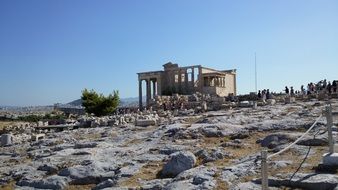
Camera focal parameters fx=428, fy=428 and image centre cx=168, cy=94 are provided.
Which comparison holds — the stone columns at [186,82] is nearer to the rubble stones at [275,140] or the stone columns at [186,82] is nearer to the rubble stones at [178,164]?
the rubble stones at [275,140]

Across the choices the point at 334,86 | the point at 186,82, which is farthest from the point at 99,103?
the point at 334,86

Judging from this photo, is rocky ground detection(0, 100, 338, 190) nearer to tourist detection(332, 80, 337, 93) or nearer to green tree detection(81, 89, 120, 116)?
tourist detection(332, 80, 337, 93)

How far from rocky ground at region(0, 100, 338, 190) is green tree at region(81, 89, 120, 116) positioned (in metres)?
34.7

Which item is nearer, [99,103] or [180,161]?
[180,161]

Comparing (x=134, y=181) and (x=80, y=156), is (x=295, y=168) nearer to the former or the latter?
(x=134, y=181)

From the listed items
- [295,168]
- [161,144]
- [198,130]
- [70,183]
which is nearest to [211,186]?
[295,168]

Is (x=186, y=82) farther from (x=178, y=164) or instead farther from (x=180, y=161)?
(x=178, y=164)

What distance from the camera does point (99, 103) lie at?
2199 inches

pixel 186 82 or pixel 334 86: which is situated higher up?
pixel 186 82

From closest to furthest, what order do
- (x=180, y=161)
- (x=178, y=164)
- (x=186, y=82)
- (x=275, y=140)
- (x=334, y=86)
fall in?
1. (x=178, y=164)
2. (x=180, y=161)
3. (x=275, y=140)
4. (x=334, y=86)
5. (x=186, y=82)

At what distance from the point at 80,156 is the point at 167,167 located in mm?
5037

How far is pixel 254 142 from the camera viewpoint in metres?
15.6

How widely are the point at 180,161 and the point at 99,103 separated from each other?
145 feet

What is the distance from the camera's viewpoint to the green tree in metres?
55.7
